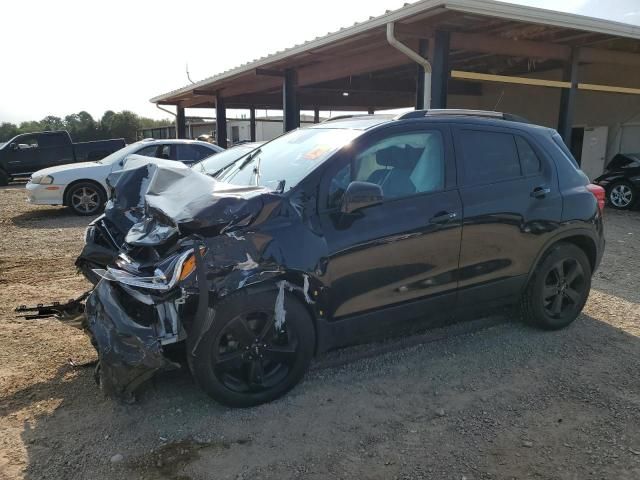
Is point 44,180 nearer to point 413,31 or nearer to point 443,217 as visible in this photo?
point 413,31

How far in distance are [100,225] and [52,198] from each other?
7361 mm

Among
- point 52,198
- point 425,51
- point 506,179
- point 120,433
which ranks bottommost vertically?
point 120,433

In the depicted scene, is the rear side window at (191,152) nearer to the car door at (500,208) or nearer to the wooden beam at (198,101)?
the car door at (500,208)

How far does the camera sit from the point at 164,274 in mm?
2887

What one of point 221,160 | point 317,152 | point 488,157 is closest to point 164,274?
point 317,152

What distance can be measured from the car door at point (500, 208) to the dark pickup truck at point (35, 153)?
16.4 m

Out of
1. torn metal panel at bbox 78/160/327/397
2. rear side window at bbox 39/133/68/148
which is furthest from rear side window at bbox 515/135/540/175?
rear side window at bbox 39/133/68/148

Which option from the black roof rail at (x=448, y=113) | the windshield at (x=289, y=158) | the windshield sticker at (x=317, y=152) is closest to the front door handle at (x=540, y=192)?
the black roof rail at (x=448, y=113)

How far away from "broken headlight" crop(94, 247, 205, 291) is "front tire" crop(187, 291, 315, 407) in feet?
0.89

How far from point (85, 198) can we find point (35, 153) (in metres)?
9.26

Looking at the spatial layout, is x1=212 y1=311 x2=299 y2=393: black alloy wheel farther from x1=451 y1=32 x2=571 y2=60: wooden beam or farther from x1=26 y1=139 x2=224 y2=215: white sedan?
x1=26 y1=139 x2=224 y2=215: white sedan

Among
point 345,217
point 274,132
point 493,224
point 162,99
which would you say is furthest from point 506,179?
point 274,132

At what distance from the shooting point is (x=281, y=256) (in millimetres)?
3039

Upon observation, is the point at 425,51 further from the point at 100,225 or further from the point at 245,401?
the point at 245,401
